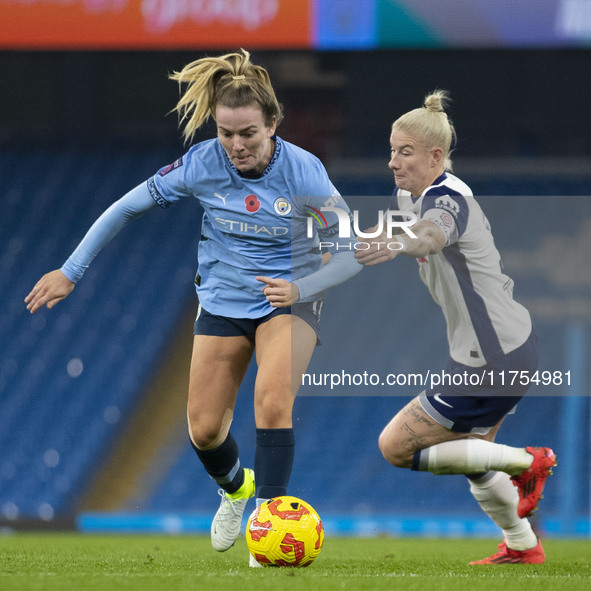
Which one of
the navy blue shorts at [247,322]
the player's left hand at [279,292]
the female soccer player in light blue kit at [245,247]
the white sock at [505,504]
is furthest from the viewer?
the white sock at [505,504]

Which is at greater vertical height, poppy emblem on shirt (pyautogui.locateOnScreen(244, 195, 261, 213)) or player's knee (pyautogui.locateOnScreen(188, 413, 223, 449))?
poppy emblem on shirt (pyautogui.locateOnScreen(244, 195, 261, 213))

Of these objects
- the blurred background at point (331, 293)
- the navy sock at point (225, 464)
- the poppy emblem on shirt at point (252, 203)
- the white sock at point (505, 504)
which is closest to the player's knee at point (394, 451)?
the white sock at point (505, 504)

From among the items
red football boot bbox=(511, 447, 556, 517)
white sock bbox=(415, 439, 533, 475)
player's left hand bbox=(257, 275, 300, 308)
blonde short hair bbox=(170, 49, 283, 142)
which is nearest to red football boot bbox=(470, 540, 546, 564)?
red football boot bbox=(511, 447, 556, 517)

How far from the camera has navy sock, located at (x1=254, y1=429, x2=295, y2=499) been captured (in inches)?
172

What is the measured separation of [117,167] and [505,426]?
4881 millimetres

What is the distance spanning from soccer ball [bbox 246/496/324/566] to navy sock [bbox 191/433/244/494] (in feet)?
2.57

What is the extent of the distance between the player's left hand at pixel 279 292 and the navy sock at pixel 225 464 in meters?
0.98

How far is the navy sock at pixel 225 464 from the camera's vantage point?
5023mm

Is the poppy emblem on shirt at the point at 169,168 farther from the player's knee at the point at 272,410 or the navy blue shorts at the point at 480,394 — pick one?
the navy blue shorts at the point at 480,394

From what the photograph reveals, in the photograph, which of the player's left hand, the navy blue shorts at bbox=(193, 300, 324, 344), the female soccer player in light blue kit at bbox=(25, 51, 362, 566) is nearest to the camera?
the player's left hand

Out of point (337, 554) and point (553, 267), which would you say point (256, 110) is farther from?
point (553, 267)

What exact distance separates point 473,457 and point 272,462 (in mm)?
947

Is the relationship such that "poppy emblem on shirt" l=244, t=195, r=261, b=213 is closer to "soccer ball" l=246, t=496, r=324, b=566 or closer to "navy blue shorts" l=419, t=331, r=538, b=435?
"navy blue shorts" l=419, t=331, r=538, b=435

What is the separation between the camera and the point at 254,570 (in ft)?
13.9
